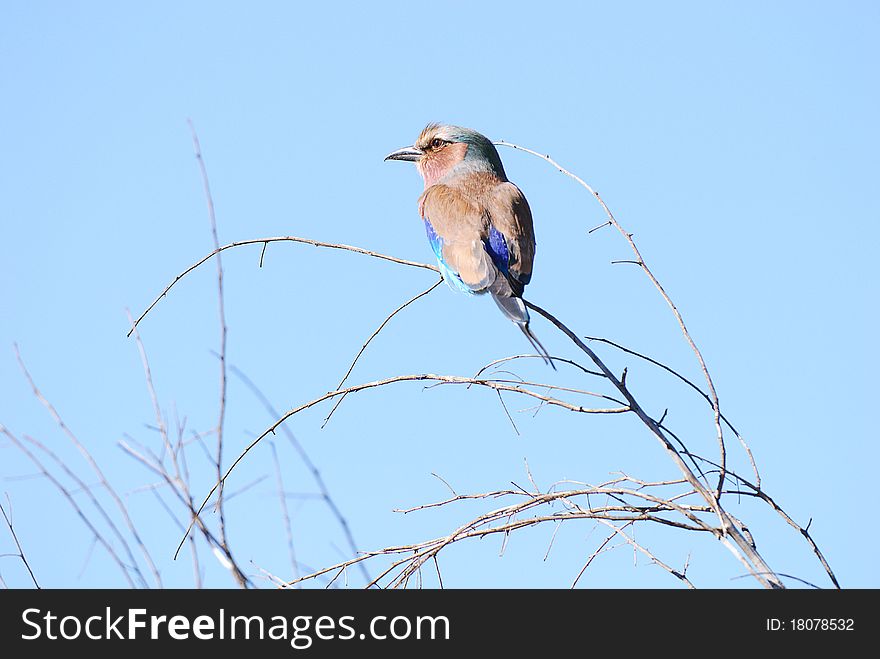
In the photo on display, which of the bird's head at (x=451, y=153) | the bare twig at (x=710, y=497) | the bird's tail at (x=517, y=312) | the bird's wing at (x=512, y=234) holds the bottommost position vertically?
the bare twig at (x=710, y=497)

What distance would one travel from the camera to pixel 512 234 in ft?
13.8

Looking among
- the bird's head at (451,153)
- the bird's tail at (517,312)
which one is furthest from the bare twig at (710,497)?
the bird's head at (451,153)

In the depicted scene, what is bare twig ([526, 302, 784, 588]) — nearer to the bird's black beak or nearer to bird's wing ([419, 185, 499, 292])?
bird's wing ([419, 185, 499, 292])

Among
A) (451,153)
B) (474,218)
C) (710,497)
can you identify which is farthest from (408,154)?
(710,497)

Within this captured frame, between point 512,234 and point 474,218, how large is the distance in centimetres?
20

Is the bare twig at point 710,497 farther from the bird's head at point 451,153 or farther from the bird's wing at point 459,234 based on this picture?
the bird's head at point 451,153

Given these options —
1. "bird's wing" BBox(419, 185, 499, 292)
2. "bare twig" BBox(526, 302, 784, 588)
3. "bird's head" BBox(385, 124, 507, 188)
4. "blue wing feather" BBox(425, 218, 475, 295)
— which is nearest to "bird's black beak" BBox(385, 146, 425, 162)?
"bird's head" BBox(385, 124, 507, 188)

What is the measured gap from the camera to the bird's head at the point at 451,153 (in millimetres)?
4879

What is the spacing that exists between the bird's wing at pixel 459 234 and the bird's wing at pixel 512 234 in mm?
43

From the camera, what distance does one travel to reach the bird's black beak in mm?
5199
